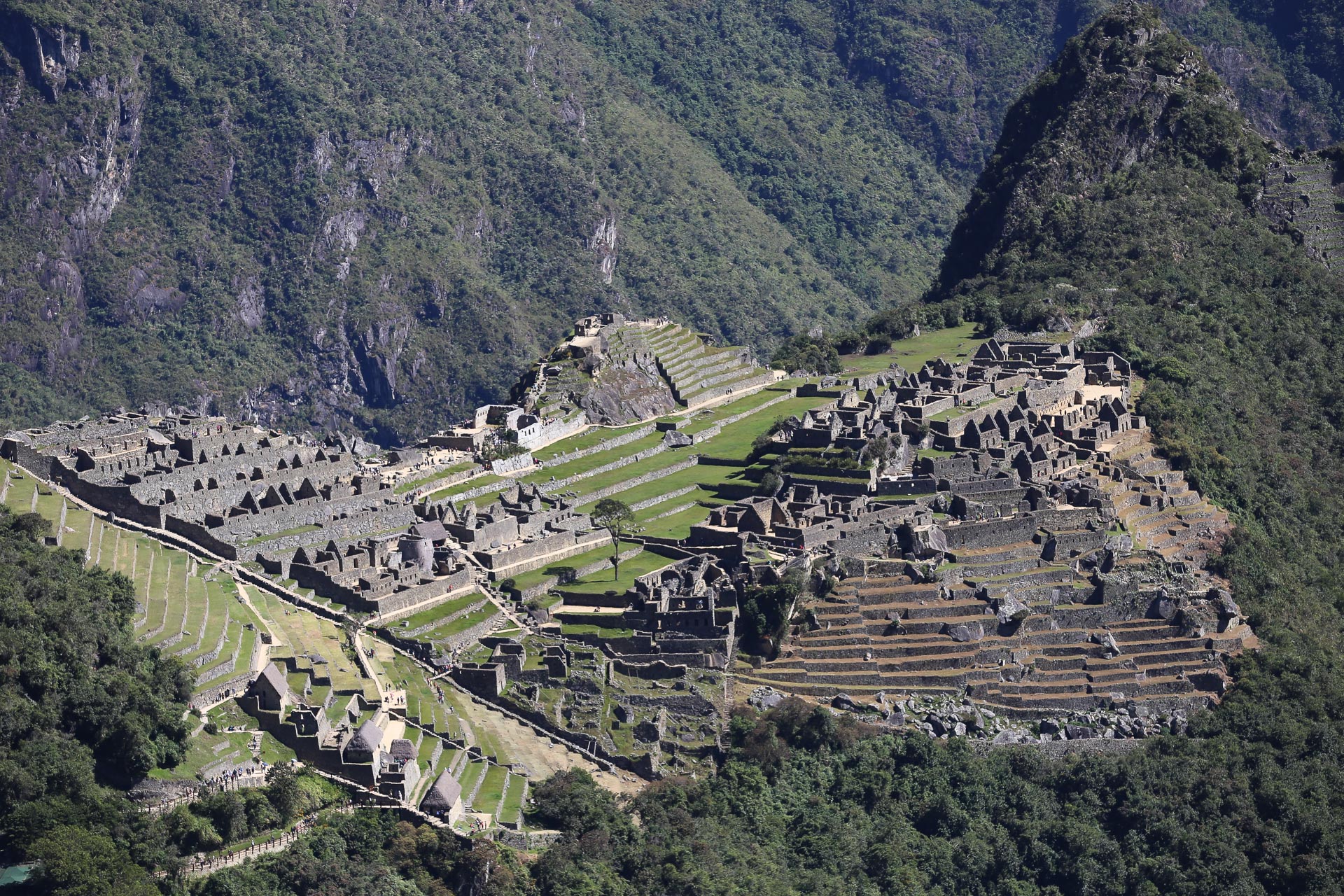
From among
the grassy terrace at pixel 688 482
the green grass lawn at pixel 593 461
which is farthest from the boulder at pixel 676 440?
the grassy terrace at pixel 688 482

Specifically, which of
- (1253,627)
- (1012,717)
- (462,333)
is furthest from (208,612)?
(462,333)

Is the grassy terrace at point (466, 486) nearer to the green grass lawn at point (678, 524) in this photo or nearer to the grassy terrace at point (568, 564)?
the grassy terrace at point (568, 564)

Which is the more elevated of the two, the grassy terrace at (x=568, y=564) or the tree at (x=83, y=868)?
the grassy terrace at (x=568, y=564)

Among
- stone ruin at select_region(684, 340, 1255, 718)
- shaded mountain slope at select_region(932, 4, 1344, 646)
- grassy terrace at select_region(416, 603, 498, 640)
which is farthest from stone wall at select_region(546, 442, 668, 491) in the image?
shaded mountain slope at select_region(932, 4, 1344, 646)

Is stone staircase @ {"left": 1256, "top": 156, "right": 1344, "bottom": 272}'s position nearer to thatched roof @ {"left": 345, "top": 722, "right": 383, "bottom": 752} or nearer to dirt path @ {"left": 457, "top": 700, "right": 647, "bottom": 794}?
dirt path @ {"left": 457, "top": 700, "right": 647, "bottom": 794}

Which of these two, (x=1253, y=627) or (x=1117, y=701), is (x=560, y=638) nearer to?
(x=1117, y=701)

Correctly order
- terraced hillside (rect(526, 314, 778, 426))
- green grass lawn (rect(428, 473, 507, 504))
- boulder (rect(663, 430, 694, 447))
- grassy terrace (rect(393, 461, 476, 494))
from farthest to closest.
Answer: terraced hillside (rect(526, 314, 778, 426)), boulder (rect(663, 430, 694, 447)), green grass lawn (rect(428, 473, 507, 504)), grassy terrace (rect(393, 461, 476, 494))

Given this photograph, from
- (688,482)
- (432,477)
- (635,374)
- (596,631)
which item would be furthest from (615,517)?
(635,374)

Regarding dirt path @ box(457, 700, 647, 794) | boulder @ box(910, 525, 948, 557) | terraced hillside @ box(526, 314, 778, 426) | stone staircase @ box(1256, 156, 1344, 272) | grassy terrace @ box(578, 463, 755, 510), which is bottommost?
dirt path @ box(457, 700, 647, 794)

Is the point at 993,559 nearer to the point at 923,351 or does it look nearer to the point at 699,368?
the point at 923,351
